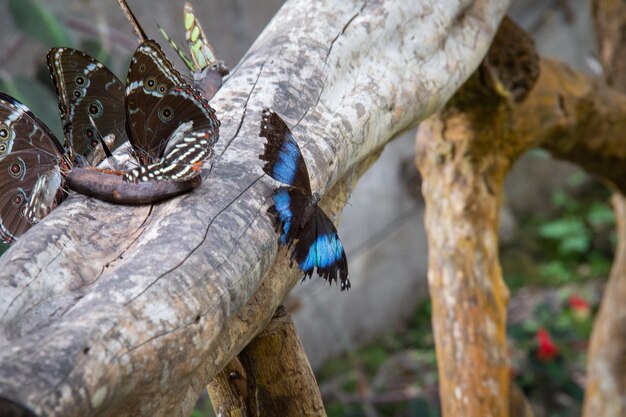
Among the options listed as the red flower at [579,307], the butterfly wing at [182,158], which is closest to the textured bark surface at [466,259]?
the butterfly wing at [182,158]

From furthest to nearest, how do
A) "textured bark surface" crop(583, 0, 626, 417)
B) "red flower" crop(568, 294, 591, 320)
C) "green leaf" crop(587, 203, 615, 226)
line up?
1. "green leaf" crop(587, 203, 615, 226)
2. "red flower" crop(568, 294, 591, 320)
3. "textured bark surface" crop(583, 0, 626, 417)

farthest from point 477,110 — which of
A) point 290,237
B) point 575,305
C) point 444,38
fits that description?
point 575,305

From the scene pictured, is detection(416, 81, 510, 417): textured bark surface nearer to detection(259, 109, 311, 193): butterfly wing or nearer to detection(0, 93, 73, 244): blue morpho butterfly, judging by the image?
detection(259, 109, 311, 193): butterfly wing

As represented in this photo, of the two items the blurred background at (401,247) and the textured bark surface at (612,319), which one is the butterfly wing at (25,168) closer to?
the blurred background at (401,247)

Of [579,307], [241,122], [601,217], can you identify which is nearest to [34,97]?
[241,122]

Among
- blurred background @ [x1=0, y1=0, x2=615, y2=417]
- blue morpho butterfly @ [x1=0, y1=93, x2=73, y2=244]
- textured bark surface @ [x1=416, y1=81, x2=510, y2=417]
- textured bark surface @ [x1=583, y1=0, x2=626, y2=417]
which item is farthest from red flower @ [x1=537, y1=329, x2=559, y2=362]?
blue morpho butterfly @ [x1=0, y1=93, x2=73, y2=244]

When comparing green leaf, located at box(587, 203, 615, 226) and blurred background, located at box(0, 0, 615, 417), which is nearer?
blurred background, located at box(0, 0, 615, 417)
